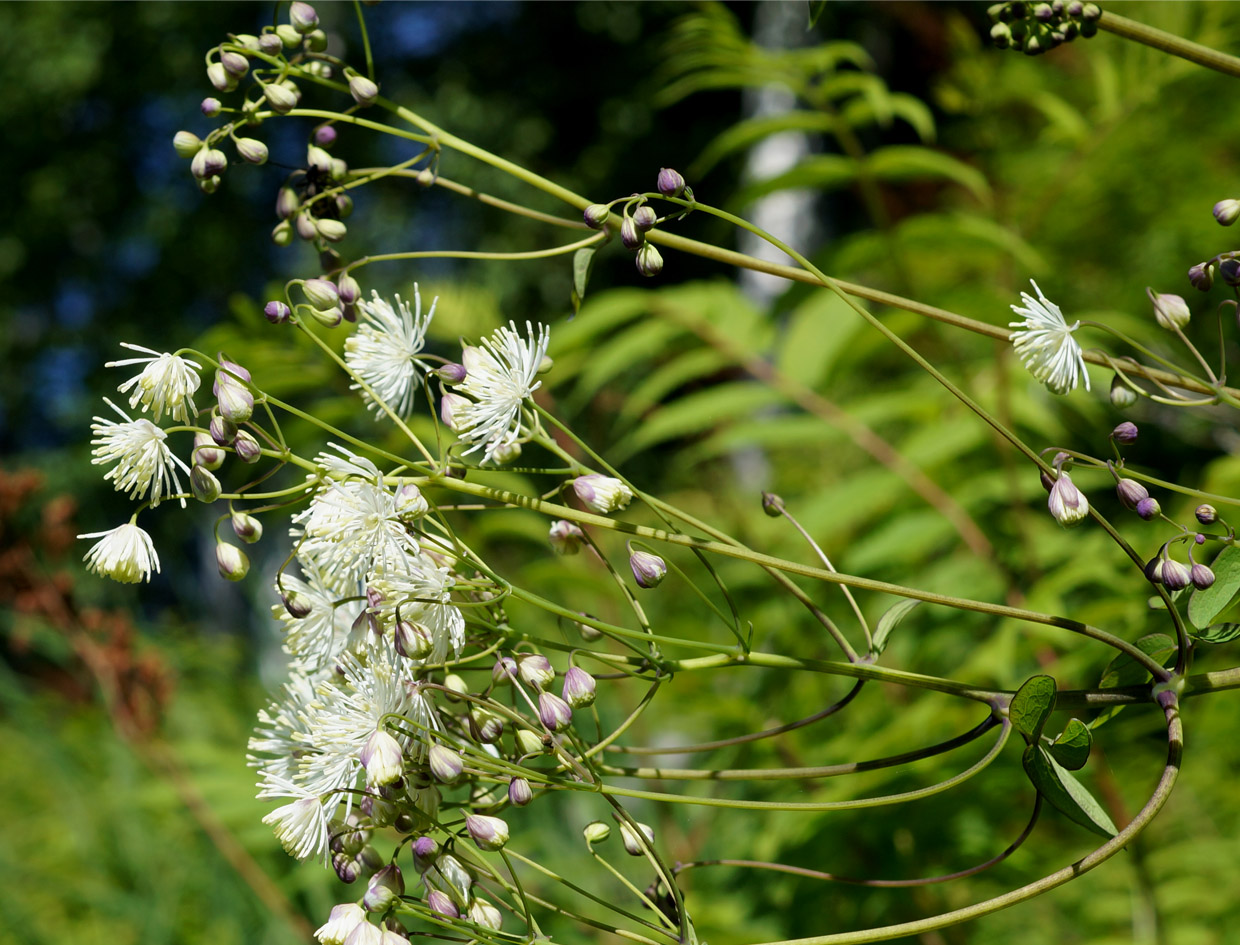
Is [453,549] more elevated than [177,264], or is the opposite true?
[453,549]

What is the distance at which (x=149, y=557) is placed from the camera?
1.22 ft

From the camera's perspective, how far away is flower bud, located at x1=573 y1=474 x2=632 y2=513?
1.14 feet

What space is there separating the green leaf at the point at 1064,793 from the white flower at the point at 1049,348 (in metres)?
0.13

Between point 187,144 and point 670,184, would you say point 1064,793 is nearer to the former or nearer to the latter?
point 670,184

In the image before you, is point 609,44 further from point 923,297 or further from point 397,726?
point 397,726

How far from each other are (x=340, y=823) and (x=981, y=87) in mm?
829

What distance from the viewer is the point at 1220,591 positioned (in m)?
0.34

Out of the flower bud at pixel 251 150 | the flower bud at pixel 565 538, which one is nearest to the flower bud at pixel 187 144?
the flower bud at pixel 251 150

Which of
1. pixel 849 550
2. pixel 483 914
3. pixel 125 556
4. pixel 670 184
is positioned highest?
pixel 670 184

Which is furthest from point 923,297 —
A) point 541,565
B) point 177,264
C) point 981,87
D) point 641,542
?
point 177,264

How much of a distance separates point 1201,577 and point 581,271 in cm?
25

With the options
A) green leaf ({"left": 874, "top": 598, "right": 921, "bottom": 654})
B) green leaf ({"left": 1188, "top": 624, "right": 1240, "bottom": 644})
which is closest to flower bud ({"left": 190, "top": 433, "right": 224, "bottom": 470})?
green leaf ({"left": 874, "top": 598, "right": 921, "bottom": 654})

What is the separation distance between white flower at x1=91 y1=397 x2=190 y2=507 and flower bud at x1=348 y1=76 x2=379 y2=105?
0.17 metres

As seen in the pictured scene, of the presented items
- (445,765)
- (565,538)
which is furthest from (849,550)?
(445,765)
